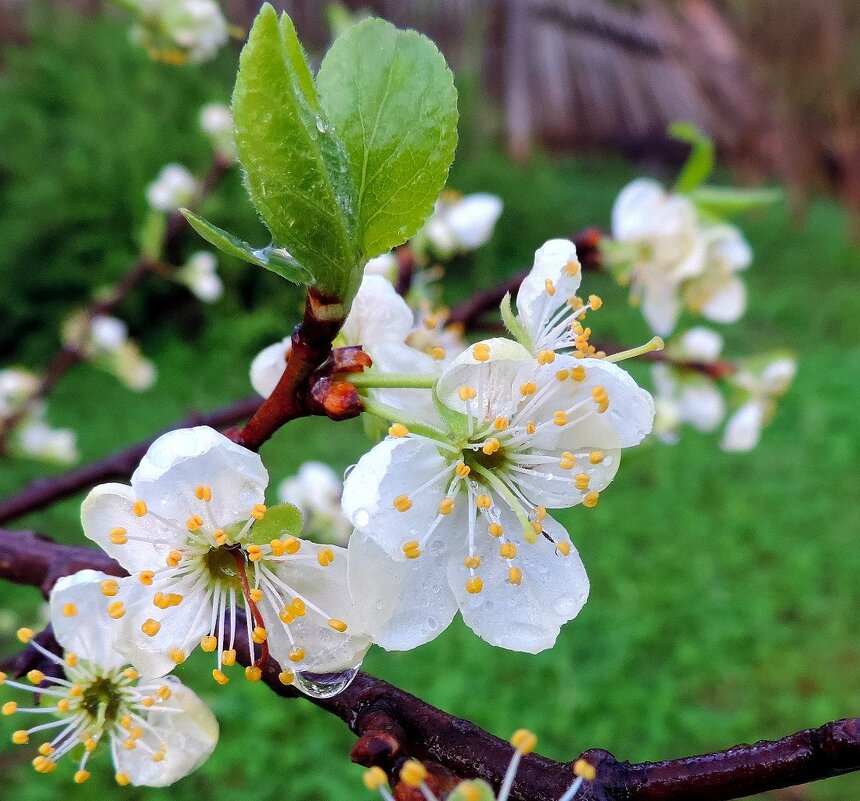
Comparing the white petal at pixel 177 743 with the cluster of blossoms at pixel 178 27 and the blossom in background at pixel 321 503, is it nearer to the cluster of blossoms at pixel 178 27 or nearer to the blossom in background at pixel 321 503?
the blossom in background at pixel 321 503

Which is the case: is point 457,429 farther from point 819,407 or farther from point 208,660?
point 819,407

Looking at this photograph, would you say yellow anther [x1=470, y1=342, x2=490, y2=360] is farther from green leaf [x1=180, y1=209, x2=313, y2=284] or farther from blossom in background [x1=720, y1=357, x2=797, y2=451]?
blossom in background [x1=720, y1=357, x2=797, y2=451]

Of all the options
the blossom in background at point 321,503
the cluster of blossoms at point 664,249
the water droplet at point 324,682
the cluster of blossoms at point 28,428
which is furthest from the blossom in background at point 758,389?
the cluster of blossoms at point 28,428

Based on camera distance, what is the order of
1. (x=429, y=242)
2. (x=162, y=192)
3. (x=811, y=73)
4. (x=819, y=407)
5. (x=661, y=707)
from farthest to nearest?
(x=811, y=73), (x=819, y=407), (x=661, y=707), (x=162, y=192), (x=429, y=242)

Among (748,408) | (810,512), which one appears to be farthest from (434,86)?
(810,512)

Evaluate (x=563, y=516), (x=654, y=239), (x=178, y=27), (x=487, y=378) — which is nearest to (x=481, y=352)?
(x=487, y=378)
